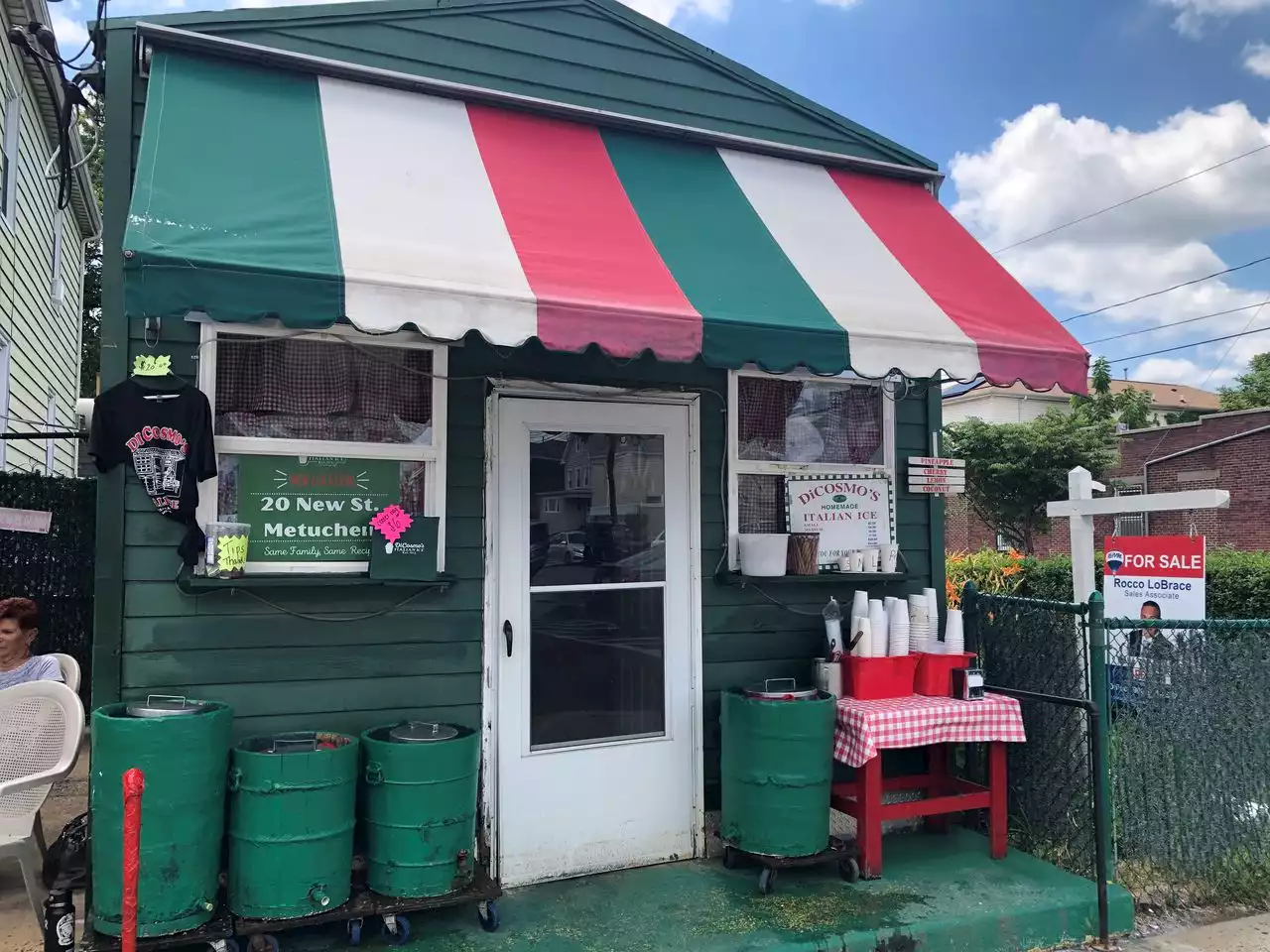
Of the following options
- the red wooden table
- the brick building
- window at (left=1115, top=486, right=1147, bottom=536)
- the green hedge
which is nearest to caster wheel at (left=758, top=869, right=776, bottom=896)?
the red wooden table

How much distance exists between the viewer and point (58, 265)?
11414 mm

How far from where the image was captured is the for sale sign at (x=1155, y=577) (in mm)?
7184

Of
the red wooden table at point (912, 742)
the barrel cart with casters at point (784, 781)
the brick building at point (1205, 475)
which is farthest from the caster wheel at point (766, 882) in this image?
the brick building at point (1205, 475)

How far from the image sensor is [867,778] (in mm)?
4383

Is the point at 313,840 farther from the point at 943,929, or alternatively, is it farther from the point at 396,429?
the point at 943,929

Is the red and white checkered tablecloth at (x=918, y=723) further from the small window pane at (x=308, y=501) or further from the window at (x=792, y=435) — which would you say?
the small window pane at (x=308, y=501)

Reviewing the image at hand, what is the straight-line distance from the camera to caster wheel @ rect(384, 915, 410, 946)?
3.62 metres

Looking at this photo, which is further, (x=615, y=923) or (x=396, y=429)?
(x=396, y=429)

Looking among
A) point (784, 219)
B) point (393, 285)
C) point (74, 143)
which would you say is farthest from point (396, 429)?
point (74, 143)

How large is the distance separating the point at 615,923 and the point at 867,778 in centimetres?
134

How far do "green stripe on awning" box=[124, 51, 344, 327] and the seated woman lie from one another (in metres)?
2.53

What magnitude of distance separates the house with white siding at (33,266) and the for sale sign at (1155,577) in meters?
8.88

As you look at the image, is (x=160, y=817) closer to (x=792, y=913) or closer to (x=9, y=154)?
(x=792, y=913)

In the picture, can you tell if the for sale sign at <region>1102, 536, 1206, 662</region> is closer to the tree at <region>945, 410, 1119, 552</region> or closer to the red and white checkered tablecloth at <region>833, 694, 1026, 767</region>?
the red and white checkered tablecloth at <region>833, 694, 1026, 767</region>
